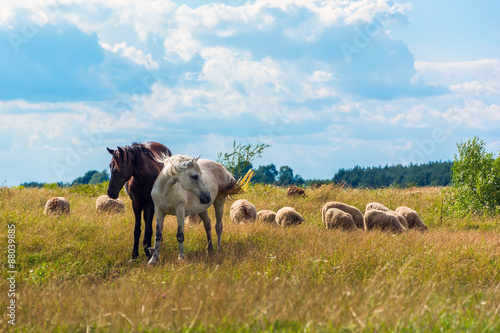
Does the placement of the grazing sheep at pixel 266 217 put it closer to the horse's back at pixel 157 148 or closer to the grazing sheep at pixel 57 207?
the horse's back at pixel 157 148

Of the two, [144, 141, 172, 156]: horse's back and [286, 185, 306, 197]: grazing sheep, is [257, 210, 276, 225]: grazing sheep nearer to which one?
[144, 141, 172, 156]: horse's back

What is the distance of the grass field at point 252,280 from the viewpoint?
16.7 ft

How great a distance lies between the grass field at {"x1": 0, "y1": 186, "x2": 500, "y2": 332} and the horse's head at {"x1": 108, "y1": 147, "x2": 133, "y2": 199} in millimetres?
1582

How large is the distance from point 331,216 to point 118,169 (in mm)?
6359

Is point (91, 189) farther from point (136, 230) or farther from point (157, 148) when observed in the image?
point (136, 230)

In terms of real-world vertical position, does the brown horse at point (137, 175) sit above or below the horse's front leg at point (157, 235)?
above

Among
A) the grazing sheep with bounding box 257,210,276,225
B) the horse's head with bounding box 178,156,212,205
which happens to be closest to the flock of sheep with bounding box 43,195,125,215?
the grazing sheep with bounding box 257,210,276,225

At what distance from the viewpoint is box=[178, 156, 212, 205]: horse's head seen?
317 inches

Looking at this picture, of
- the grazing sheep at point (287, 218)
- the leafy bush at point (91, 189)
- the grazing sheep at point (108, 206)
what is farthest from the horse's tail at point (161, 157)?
the leafy bush at point (91, 189)

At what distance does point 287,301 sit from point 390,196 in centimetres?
1654

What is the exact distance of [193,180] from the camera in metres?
8.06

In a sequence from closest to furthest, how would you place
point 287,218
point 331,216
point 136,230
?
point 136,230
point 331,216
point 287,218

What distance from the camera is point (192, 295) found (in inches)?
224

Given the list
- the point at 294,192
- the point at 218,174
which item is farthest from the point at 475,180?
the point at 218,174
